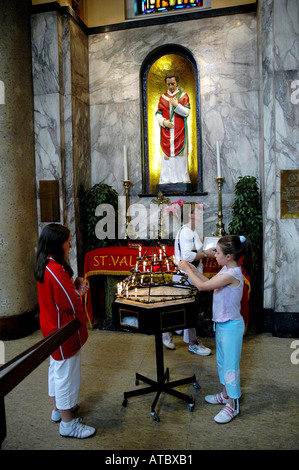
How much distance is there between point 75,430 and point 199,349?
7.15 feet

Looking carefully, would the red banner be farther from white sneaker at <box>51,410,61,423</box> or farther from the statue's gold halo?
white sneaker at <box>51,410,61,423</box>

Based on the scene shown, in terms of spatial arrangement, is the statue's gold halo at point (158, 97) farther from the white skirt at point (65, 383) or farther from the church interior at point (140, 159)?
the white skirt at point (65, 383)

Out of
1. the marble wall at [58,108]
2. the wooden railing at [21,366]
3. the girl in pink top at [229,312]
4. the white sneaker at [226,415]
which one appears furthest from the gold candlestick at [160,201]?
the wooden railing at [21,366]

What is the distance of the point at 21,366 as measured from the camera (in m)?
1.97

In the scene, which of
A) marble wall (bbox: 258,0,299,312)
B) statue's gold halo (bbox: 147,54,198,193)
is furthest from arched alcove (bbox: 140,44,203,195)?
marble wall (bbox: 258,0,299,312)

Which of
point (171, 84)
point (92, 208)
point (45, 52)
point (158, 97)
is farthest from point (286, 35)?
point (92, 208)

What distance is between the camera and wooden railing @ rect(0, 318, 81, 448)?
1817 millimetres

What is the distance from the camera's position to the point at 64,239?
3176 millimetres

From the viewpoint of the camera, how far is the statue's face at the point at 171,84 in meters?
6.82

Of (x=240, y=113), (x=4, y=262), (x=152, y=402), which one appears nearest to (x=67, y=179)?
(x=4, y=262)

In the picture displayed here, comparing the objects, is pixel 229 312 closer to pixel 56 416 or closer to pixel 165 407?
pixel 165 407

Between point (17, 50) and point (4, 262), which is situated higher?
point (17, 50)

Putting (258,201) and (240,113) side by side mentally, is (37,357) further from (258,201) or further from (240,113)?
(240,113)
